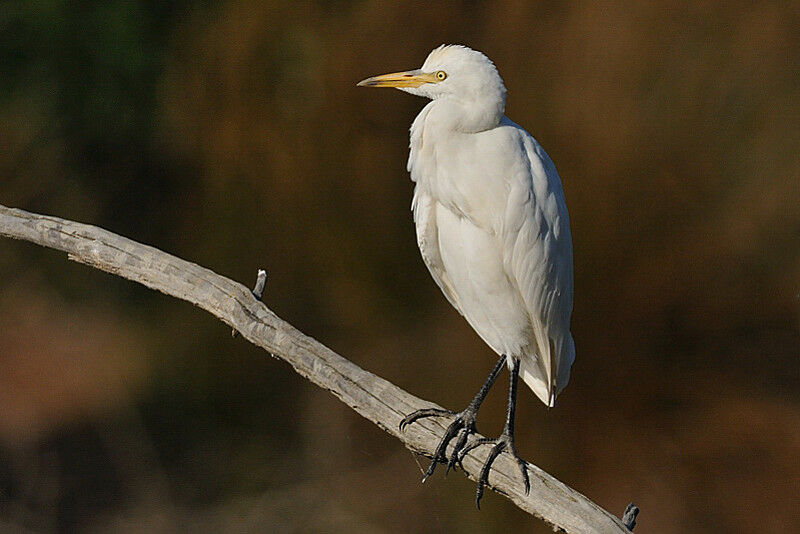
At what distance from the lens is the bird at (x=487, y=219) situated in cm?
140

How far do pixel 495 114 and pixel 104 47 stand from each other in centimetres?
195

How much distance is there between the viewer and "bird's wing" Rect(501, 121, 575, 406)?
1439 millimetres

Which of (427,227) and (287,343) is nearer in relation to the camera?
(287,343)

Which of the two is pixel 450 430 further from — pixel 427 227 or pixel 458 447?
pixel 427 227

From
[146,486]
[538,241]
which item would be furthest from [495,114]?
[146,486]

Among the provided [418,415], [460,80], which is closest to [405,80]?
Result: [460,80]

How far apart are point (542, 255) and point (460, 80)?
306mm

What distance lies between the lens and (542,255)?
4.82 feet

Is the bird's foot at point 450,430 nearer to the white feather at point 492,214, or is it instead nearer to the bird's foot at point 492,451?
the bird's foot at point 492,451

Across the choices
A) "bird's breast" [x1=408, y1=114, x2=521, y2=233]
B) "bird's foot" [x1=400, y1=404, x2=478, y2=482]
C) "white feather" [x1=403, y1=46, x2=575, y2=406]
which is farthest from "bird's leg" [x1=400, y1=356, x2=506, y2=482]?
"bird's breast" [x1=408, y1=114, x2=521, y2=233]

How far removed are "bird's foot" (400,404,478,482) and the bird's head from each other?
460 mm

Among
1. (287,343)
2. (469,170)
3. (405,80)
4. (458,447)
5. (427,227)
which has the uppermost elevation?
(405,80)

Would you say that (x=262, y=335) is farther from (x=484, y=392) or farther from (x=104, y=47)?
(x=104, y=47)

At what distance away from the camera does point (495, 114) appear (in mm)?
1396
